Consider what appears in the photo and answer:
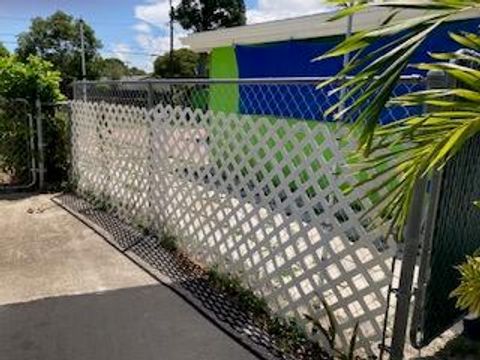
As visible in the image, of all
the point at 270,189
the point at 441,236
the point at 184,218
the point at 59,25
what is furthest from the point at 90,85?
the point at 59,25

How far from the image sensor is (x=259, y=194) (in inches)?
158

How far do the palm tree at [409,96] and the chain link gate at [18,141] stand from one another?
21.6 ft

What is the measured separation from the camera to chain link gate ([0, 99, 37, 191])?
25.9 ft

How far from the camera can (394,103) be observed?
2197 millimetres

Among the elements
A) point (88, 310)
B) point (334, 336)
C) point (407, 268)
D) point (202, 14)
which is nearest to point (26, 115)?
point (88, 310)

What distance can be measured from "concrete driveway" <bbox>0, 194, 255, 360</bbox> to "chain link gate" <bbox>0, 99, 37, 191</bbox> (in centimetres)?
261

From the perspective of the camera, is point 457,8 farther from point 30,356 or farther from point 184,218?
point 184,218

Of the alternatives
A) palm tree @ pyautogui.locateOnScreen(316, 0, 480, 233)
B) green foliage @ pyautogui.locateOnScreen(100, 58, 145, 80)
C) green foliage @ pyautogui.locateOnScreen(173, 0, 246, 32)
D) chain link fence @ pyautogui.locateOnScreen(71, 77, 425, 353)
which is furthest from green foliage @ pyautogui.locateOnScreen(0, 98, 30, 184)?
green foliage @ pyautogui.locateOnScreen(100, 58, 145, 80)

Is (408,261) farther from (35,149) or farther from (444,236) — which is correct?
(35,149)

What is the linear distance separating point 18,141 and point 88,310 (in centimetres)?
493

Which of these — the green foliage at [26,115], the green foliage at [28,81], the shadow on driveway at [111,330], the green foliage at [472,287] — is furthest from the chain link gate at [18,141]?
the green foliage at [472,287]

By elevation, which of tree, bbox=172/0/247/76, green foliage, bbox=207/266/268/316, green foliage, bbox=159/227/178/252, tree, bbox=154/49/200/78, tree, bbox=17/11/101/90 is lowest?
green foliage, bbox=207/266/268/316

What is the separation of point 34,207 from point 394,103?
593 centimetres

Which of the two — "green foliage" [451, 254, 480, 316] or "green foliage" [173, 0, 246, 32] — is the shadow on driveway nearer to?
"green foliage" [451, 254, 480, 316]
